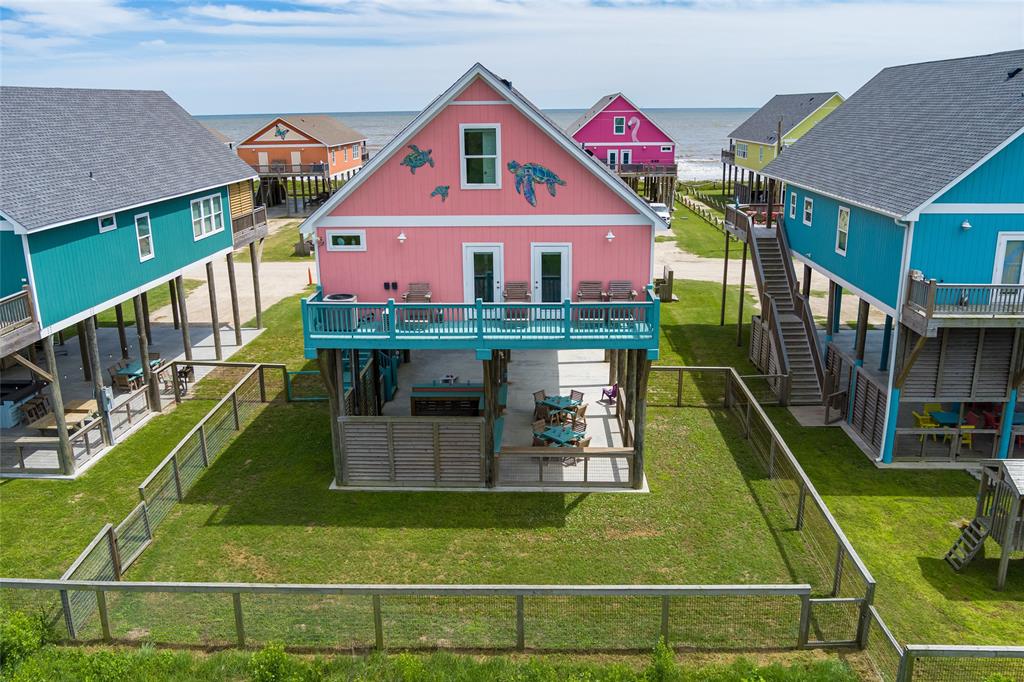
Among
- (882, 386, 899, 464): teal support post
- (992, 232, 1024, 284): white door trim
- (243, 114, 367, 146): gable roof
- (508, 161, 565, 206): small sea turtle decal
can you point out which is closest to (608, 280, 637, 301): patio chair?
(508, 161, 565, 206): small sea turtle decal

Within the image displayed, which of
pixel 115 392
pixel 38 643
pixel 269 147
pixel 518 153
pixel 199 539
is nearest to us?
pixel 38 643

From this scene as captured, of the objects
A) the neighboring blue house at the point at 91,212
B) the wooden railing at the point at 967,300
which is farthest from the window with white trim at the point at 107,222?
the wooden railing at the point at 967,300

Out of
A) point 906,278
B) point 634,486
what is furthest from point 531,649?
point 906,278

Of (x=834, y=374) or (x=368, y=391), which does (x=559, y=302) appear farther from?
(x=834, y=374)

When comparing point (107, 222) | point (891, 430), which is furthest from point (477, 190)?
point (891, 430)

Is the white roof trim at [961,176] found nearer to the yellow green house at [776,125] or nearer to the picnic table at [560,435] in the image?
the picnic table at [560,435]

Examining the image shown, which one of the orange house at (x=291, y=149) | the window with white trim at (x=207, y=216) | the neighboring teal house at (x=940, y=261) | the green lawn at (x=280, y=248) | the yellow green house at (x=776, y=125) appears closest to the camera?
the neighboring teal house at (x=940, y=261)

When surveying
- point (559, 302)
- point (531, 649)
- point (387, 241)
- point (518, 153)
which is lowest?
point (531, 649)
